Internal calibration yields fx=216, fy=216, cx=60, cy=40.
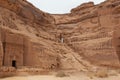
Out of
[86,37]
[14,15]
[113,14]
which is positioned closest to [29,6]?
[14,15]

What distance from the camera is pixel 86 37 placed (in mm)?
37812

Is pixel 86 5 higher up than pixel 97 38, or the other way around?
pixel 86 5

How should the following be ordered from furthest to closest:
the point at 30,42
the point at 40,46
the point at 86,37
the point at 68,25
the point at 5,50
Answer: the point at 68,25
the point at 86,37
the point at 40,46
the point at 30,42
the point at 5,50

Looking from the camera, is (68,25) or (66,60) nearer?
(66,60)

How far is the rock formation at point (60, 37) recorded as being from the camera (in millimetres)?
25656

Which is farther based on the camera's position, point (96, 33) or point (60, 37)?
point (60, 37)

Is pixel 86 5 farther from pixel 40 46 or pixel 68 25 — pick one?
pixel 40 46

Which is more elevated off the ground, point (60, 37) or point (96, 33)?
point (96, 33)

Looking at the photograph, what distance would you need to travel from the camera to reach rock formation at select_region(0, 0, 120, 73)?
84.2 feet

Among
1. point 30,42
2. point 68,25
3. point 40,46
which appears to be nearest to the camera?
point 30,42

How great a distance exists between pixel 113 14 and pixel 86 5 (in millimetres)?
10739

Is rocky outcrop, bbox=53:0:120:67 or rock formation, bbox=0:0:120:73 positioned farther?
rocky outcrop, bbox=53:0:120:67

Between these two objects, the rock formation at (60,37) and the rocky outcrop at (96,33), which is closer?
the rock formation at (60,37)

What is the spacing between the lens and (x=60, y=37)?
43.2m
